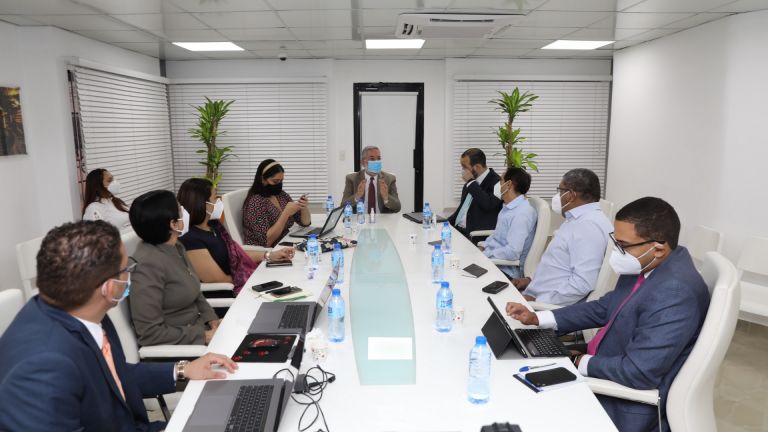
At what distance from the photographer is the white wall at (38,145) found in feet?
14.3

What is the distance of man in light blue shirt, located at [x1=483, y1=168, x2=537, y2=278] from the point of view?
3668 mm

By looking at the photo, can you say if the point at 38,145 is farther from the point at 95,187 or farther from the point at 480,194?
the point at 480,194

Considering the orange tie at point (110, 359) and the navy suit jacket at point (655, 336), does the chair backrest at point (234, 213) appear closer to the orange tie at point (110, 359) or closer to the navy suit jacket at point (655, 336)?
the orange tie at point (110, 359)

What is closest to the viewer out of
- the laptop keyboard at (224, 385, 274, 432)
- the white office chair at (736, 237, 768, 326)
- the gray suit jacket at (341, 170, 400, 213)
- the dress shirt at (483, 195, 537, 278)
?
the laptop keyboard at (224, 385, 274, 432)

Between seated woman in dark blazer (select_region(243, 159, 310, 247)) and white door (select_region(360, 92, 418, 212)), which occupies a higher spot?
white door (select_region(360, 92, 418, 212))

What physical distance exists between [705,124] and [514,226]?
2.55 m

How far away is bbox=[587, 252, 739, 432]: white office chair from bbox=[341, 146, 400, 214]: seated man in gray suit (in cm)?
367

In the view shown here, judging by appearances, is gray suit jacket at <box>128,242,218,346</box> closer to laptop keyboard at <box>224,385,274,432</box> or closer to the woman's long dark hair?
laptop keyboard at <box>224,385,274,432</box>

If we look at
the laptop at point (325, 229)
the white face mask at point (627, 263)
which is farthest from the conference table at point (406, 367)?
the laptop at point (325, 229)

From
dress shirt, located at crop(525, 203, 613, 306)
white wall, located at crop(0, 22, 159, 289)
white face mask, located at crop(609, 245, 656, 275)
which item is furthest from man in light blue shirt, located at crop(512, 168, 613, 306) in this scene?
white wall, located at crop(0, 22, 159, 289)

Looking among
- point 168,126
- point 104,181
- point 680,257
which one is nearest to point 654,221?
point 680,257

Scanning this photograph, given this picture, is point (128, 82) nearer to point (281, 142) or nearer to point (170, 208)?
point (281, 142)

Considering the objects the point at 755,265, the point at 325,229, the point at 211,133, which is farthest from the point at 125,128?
the point at 755,265

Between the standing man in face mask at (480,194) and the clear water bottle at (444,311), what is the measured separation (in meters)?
2.57
